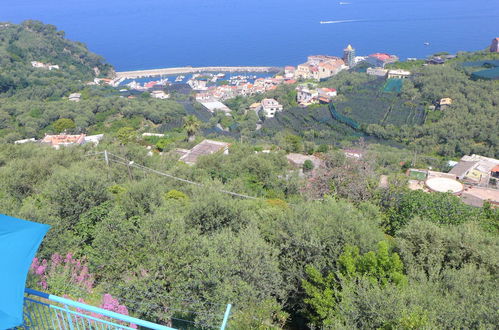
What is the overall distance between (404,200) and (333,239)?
4832 mm

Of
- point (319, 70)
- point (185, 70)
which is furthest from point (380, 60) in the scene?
point (185, 70)

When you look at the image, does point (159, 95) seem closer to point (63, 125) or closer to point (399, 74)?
point (63, 125)

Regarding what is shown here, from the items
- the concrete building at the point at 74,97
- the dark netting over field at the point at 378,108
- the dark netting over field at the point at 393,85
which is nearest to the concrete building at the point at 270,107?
the dark netting over field at the point at 378,108

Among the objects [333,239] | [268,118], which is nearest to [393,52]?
[268,118]

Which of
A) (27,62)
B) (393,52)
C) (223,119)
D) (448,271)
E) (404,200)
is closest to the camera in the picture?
(448,271)

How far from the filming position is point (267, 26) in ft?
339

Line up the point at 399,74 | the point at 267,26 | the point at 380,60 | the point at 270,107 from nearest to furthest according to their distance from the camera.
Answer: the point at 270,107, the point at 399,74, the point at 380,60, the point at 267,26

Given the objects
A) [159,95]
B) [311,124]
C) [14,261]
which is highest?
[14,261]

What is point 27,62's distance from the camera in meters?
54.7

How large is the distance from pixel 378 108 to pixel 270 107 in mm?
12151

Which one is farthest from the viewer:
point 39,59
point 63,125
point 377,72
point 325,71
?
point 325,71

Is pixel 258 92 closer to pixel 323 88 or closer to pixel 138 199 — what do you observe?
pixel 323 88

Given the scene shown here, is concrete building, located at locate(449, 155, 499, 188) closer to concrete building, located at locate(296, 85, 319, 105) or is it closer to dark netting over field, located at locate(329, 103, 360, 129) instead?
dark netting over field, located at locate(329, 103, 360, 129)

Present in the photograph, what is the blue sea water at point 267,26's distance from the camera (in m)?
78.8
